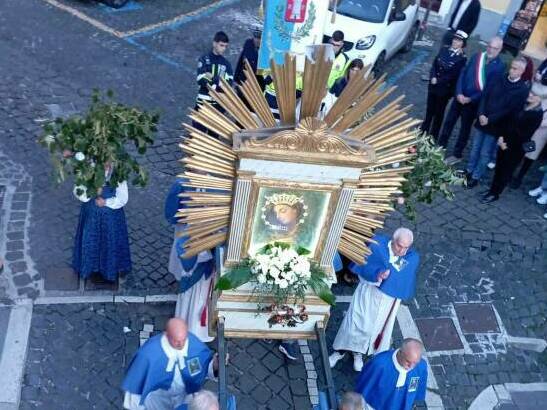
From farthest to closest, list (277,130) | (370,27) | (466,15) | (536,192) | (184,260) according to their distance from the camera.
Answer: (466,15) → (370,27) → (536,192) → (184,260) → (277,130)

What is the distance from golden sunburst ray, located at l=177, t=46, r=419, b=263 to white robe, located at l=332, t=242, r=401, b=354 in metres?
1.61

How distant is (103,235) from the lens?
637 cm

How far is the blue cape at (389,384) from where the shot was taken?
16.8 feet

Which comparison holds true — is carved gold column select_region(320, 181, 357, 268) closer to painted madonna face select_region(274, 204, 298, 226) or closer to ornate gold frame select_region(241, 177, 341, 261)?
ornate gold frame select_region(241, 177, 341, 261)

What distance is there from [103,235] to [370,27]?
23.5 feet

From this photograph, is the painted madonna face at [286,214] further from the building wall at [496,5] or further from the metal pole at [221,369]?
the building wall at [496,5]

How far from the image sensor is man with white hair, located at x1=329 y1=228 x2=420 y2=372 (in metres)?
5.76

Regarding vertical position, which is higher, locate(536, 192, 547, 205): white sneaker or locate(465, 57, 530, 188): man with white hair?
locate(465, 57, 530, 188): man with white hair

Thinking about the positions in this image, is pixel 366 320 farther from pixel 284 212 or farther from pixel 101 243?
pixel 101 243

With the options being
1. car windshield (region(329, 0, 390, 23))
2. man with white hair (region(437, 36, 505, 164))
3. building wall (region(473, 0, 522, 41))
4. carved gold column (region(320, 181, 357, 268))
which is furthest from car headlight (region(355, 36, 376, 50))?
carved gold column (region(320, 181, 357, 268))

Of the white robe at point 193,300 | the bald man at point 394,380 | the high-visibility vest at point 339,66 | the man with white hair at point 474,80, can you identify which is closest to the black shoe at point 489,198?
the man with white hair at point 474,80

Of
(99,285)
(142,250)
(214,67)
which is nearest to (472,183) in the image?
(214,67)

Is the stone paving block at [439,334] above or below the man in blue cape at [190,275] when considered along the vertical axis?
below

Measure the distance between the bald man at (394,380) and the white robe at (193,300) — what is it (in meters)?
1.66
